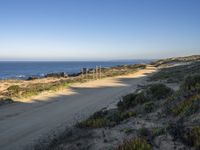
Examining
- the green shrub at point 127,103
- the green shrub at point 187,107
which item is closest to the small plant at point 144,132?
the green shrub at point 187,107

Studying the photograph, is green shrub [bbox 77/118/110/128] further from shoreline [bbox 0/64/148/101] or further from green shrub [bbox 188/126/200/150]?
shoreline [bbox 0/64/148/101]

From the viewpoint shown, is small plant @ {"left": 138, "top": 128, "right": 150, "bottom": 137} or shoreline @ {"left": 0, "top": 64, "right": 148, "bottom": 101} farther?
shoreline @ {"left": 0, "top": 64, "right": 148, "bottom": 101}

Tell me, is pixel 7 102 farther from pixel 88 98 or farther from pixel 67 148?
pixel 67 148

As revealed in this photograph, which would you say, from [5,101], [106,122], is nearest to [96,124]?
[106,122]

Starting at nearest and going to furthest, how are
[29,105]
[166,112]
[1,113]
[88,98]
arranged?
[166,112] → [1,113] → [29,105] → [88,98]

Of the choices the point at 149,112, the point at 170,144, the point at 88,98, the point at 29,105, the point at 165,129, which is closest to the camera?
the point at 170,144

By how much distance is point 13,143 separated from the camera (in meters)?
13.0

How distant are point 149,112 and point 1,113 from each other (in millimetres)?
8886

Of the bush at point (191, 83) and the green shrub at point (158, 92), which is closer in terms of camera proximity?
the bush at point (191, 83)

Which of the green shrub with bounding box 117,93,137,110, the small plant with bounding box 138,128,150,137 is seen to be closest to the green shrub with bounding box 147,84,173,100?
the green shrub with bounding box 117,93,137,110

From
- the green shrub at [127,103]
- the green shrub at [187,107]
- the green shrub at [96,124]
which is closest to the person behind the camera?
the green shrub at [187,107]

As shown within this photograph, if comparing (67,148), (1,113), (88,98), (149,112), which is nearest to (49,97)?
(88,98)

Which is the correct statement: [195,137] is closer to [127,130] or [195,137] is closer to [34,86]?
[127,130]

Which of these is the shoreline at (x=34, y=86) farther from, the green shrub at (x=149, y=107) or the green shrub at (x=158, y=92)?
the green shrub at (x=149, y=107)
